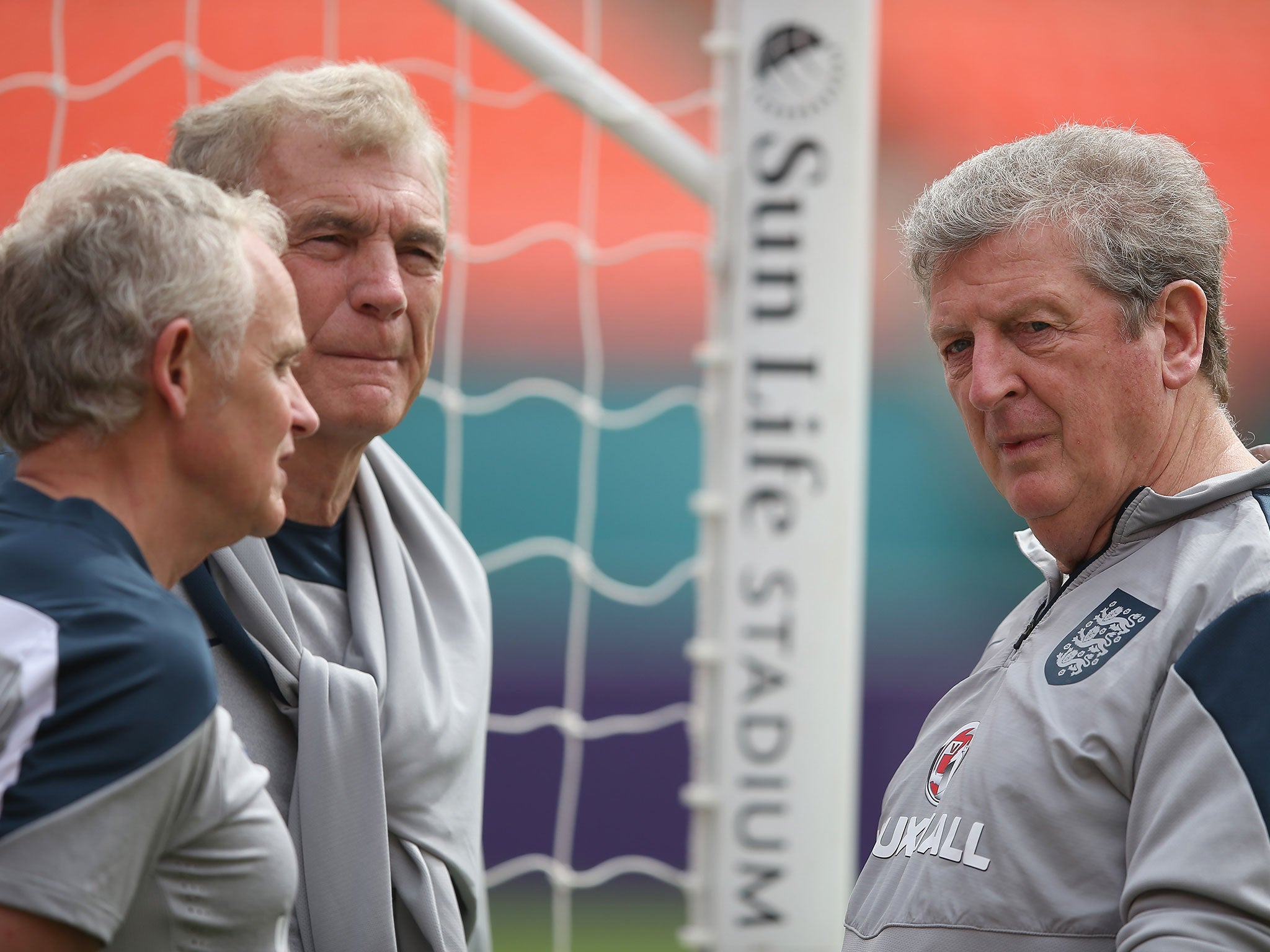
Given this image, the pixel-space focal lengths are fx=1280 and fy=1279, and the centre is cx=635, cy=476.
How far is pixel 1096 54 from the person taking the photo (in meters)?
4.74

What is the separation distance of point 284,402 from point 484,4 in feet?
4.50

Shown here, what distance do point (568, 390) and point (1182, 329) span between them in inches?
71.0

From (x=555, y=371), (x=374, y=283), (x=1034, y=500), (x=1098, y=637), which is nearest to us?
(x=1098, y=637)

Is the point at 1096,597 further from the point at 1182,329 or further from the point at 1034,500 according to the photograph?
the point at 1182,329

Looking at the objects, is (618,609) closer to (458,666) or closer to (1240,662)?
(458,666)

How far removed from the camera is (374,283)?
1.39 metres

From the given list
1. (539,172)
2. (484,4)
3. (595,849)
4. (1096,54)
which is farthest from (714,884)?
(1096,54)

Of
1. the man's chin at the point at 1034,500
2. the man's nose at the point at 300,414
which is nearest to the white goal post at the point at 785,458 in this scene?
the man's chin at the point at 1034,500

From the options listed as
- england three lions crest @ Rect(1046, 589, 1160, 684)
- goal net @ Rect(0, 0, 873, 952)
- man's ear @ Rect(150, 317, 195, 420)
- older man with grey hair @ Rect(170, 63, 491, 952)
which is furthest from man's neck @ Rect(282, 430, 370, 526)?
goal net @ Rect(0, 0, 873, 952)

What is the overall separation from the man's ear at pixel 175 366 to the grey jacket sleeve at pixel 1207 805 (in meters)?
0.75

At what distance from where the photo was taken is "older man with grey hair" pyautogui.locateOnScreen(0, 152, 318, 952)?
2.55 ft

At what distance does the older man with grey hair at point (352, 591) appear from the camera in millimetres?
1246

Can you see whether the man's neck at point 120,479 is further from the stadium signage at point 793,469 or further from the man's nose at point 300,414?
the stadium signage at point 793,469

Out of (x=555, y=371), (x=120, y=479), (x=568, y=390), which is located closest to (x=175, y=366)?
(x=120, y=479)
